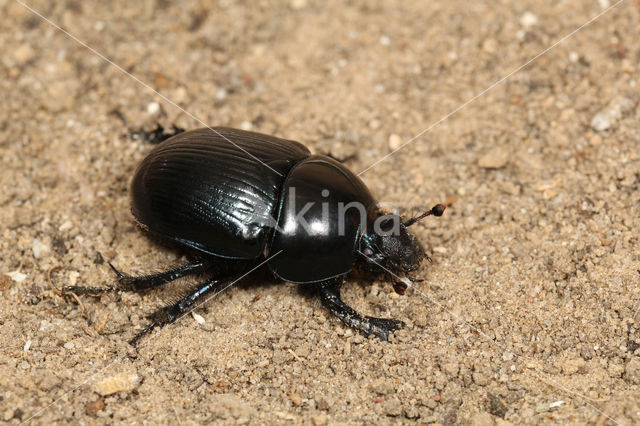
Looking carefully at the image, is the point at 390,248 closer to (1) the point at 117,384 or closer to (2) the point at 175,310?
(2) the point at 175,310

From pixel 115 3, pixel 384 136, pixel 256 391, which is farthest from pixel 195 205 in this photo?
pixel 115 3

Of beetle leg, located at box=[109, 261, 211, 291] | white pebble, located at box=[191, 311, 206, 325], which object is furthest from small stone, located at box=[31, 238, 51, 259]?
white pebble, located at box=[191, 311, 206, 325]

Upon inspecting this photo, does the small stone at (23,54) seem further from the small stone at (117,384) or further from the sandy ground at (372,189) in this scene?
the small stone at (117,384)

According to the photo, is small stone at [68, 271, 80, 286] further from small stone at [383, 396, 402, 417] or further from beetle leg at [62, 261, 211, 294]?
small stone at [383, 396, 402, 417]

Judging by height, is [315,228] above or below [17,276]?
above

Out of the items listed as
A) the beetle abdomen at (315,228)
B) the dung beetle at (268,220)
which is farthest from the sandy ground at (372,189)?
the beetle abdomen at (315,228)

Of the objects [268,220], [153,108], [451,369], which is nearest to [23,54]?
[153,108]
